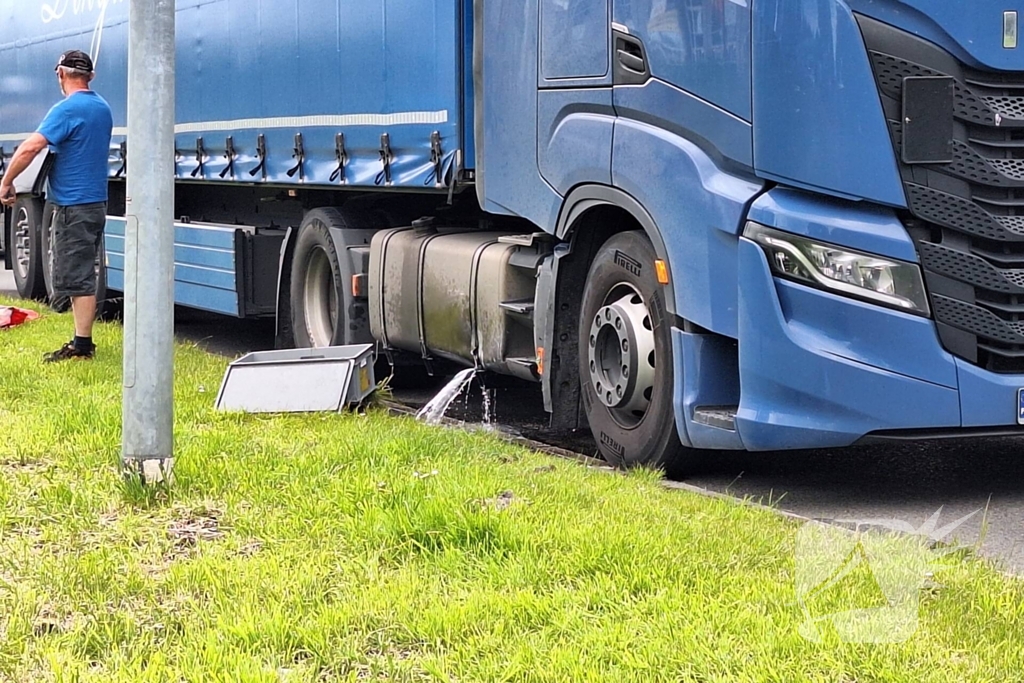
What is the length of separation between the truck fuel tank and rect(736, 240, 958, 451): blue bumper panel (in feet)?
6.42

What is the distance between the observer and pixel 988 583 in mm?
4477

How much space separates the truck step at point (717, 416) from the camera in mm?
6146

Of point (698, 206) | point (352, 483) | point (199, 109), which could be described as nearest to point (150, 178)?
point (352, 483)

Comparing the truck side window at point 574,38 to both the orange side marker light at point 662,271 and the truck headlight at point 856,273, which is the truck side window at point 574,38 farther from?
the truck headlight at point 856,273

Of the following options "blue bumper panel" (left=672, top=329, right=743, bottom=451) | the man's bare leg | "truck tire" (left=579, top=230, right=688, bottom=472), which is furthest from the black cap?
"blue bumper panel" (left=672, top=329, right=743, bottom=451)

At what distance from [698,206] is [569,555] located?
6.47 ft

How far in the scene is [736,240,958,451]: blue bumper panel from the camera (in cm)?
588

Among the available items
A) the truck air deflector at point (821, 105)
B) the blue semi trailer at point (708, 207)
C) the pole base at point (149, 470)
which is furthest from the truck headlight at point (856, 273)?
the pole base at point (149, 470)

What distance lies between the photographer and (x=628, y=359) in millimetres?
6766

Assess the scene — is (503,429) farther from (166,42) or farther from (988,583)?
(988,583)

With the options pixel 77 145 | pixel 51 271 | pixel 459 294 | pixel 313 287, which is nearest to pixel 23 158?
pixel 77 145

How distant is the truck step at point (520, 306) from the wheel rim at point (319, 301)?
2711 mm

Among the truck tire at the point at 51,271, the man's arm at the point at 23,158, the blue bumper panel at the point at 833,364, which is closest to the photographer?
the blue bumper panel at the point at 833,364

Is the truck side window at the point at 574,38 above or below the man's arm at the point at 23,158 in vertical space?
above
